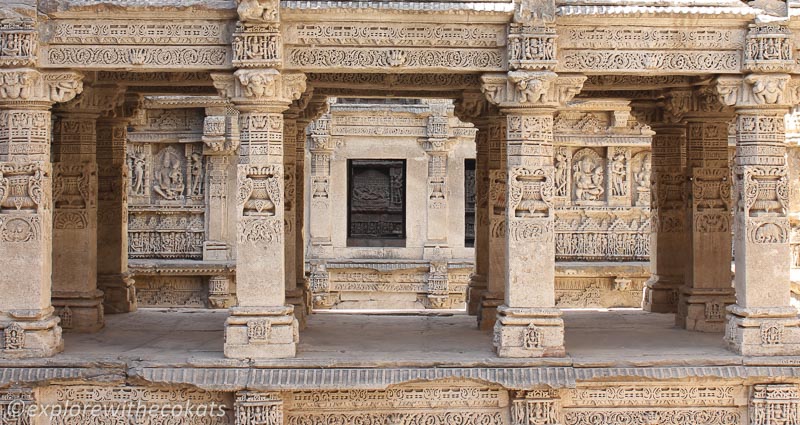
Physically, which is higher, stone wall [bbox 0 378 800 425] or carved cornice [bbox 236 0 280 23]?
carved cornice [bbox 236 0 280 23]

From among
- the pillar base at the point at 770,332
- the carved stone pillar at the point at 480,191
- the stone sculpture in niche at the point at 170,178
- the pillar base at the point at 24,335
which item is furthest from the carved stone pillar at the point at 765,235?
the stone sculpture in niche at the point at 170,178

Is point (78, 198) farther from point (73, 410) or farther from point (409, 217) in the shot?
point (409, 217)

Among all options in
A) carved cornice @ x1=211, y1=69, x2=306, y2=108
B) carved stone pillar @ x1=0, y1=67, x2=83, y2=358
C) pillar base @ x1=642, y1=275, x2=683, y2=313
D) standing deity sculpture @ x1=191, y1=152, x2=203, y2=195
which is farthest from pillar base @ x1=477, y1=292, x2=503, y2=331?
standing deity sculpture @ x1=191, y1=152, x2=203, y2=195

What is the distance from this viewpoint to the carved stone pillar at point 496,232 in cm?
848

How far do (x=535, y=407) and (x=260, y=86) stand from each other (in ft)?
10.6

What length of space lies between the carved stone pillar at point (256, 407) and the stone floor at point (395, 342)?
0.24 metres

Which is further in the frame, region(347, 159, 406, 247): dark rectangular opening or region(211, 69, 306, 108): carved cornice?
region(347, 159, 406, 247): dark rectangular opening

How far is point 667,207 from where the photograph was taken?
9391 mm

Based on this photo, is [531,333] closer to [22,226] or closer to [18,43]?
[22,226]

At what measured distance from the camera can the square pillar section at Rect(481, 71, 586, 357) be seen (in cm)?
655

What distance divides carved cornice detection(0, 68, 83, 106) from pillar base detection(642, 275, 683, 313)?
6.45m

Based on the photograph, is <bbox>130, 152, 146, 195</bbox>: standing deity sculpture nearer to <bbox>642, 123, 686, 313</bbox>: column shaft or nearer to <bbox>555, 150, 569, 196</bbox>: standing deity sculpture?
<bbox>555, 150, 569, 196</bbox>: standing deity sculpture

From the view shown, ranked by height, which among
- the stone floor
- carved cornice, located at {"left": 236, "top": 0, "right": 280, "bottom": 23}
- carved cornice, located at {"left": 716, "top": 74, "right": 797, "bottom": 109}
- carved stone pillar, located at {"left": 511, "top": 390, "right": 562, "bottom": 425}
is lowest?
carved stone pillar, located at {"left": 511, "top": 390, "right": 562, "bottom": 425}

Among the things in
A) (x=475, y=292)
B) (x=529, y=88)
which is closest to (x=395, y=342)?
(x=475, y=292)
